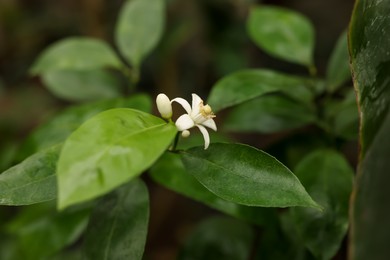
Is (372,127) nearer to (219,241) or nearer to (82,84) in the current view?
(219,241)

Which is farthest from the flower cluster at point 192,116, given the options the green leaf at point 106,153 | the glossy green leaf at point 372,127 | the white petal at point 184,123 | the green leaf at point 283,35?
the green leaf at point 283,35

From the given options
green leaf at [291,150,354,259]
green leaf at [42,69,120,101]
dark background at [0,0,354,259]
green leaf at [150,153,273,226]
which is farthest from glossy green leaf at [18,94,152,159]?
dark background at [0,0,354,259]

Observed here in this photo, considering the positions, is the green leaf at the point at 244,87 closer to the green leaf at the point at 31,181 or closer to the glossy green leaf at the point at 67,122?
the glossy green leaf at the point at 67,122

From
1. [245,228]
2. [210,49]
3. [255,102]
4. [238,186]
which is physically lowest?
[210,49]

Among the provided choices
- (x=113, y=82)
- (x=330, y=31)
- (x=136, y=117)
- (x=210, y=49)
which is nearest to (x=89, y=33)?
(x=210, y=49)

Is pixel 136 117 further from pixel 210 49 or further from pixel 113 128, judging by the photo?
pixel 210 49

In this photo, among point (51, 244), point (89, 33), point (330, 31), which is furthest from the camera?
point (330, 31)
